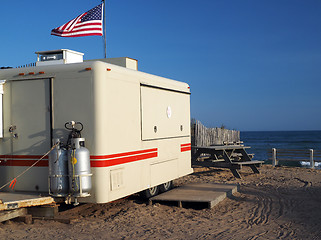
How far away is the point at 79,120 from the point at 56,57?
1.97m

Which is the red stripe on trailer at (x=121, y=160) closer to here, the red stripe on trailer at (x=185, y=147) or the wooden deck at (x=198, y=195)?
the wooden deck at (x=198, y=195)

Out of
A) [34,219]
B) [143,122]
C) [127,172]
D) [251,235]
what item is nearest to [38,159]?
[34,219]

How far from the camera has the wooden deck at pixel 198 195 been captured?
336 inches

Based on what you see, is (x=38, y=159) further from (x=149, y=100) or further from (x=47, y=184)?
(x=149, y=100)

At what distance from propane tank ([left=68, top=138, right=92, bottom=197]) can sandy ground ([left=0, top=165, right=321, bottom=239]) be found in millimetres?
730

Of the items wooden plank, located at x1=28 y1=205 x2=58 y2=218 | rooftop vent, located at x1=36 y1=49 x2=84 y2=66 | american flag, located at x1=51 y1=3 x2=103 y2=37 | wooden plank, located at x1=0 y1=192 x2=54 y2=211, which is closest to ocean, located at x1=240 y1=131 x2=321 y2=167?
american flag, located at x1=51 y1=3 x2=103 y2=37

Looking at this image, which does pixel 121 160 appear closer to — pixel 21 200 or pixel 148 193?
pixel 21 200

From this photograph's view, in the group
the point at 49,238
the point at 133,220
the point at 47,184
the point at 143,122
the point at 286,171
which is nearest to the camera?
the point at 49,238

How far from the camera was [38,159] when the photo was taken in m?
7.09

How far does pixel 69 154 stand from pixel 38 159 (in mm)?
831

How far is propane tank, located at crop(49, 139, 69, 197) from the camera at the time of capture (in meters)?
6.62

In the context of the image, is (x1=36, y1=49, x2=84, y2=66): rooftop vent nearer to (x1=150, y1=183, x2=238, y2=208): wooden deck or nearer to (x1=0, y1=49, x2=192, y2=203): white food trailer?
(x1=0, y1=49, x2=192, y2=203): white food trailer

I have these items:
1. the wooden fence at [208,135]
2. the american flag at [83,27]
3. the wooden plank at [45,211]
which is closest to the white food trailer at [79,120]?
the wooden plank at [45,211]

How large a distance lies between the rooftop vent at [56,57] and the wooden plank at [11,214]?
298 cm
